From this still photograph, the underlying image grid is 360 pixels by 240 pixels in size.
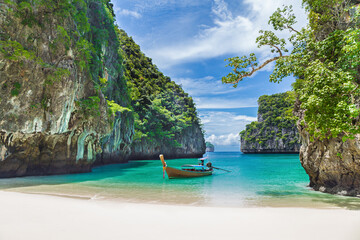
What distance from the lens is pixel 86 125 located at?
1644 cm

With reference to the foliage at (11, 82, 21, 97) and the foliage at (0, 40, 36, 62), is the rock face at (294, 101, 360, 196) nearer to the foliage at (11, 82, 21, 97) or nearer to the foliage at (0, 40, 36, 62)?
the foliage at (0, 40, 36, 62)

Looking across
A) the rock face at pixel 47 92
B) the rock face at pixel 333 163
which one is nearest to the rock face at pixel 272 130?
the rock face at pixel 333 163

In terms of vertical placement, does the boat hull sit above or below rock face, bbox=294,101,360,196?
below

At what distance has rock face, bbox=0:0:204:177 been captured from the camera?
11492 mm

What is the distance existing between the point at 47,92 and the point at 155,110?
27009 mm

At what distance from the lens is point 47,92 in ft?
43.5

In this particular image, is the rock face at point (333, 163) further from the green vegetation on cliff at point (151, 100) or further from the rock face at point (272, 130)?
the rock face at point (272, 130)

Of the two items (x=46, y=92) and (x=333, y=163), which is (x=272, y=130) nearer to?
(x=333, y=163)

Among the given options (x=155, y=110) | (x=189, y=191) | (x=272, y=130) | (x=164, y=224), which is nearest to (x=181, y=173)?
(x=189, y=191)

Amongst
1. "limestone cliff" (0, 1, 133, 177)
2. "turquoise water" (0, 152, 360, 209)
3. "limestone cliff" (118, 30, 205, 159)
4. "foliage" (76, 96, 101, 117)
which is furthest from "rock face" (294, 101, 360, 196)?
"limestone cliff" (118, 30, 205, 159)

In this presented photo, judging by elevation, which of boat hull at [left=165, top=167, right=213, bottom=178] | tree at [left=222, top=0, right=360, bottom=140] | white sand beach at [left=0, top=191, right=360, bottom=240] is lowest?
boat hull at [left=165, top=167, right=213, bottom=178]

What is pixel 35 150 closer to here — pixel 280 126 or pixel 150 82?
pixel 150 82

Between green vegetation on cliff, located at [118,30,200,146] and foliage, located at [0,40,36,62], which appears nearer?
foliage, located at [0,40,36,62]

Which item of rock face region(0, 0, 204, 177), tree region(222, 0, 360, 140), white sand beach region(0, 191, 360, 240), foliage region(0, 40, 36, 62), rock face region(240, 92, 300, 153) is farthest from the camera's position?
rock face region(240, 92, 300, 153)
